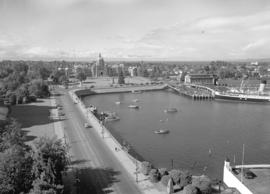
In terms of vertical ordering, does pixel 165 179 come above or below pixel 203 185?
below

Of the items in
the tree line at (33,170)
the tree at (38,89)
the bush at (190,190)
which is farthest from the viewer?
the tree at (38,89)

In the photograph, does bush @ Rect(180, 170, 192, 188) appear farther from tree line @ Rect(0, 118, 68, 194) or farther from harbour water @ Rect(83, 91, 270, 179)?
tree line @ Rect(0, 118, 68, 194)

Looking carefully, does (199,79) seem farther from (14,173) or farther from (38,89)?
(14,173)

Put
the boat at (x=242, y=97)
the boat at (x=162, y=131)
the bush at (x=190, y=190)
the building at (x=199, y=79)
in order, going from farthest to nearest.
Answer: the building at (x=199, y=79) → the boat at (x=242, y=97) → the boat at (x=162, y=131) → the bush at (x=190, y=190)

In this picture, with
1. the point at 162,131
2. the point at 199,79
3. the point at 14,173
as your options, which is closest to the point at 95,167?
the point at 14,173

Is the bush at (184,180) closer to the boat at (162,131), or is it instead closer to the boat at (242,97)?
the boat at (162,131)

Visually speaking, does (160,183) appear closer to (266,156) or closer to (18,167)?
(18,167)

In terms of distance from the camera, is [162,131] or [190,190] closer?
[190,190]

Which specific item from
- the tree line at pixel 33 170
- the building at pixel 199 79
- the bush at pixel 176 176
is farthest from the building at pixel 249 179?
the building at pixel 199 79
